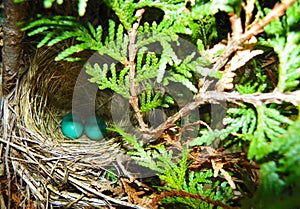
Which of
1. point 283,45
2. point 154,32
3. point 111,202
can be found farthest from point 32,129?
point 283,45

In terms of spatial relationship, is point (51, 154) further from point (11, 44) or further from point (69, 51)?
point (69, 51)

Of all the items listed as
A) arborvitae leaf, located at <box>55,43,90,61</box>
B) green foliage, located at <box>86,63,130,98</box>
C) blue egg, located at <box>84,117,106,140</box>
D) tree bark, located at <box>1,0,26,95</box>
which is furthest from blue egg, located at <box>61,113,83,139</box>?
arborvitae leaf, located at <box>55,43,90,61</box>

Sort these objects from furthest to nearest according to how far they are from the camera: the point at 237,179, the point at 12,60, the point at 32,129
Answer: the point at 32,129 → the point at 12,60 → the point at 237,179

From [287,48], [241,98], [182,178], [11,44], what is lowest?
[182,178]

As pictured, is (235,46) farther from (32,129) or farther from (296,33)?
(32,129)

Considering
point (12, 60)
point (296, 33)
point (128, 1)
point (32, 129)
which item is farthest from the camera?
point (32, 129)

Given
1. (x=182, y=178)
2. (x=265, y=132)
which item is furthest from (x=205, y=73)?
(x=182, y=178)

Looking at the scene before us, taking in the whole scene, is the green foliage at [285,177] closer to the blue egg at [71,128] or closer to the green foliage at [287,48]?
the green foliage at [287,48]
